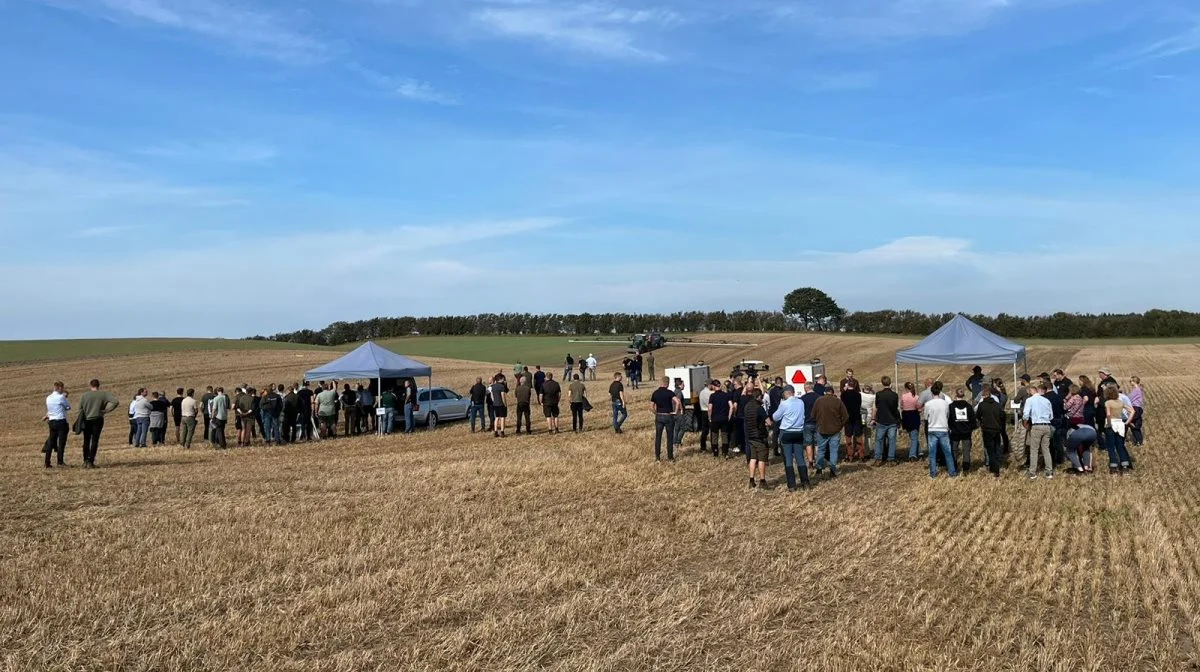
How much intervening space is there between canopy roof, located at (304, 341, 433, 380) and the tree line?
2205 inches

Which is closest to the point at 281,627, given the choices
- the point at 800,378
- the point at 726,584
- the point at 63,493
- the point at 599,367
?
the point at 726,584

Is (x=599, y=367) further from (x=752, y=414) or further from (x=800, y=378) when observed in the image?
(x=752, y=414)

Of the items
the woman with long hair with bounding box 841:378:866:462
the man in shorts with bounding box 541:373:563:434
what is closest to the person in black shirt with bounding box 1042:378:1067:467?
the woman with long hair with bounding box 841:378:866:462

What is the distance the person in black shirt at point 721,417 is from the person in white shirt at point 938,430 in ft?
11.3

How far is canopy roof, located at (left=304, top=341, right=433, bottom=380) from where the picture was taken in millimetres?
23297

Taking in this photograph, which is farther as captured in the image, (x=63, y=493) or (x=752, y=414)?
(x=752, y=414)

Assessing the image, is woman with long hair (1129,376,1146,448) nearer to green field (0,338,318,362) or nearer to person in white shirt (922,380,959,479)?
person in white shirt (922,380,959,479)

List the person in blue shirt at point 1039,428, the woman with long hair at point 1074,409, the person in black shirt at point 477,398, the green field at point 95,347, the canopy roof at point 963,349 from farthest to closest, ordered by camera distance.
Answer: the green field at point 95,347
the person in black shirt at point 477,398
the canopy roof at point 963,349
the woman with long hair at point 1074,409
the person in blue shirt at point 1039,428

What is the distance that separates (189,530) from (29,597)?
8.64ft

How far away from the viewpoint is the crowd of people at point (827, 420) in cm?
1353

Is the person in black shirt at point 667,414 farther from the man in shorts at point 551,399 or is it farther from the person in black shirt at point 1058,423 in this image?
the person in black shirt at point 1058,423

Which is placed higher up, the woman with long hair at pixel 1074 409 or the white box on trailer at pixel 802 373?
the white box on trailer at pixel 802 373

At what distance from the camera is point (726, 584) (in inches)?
307

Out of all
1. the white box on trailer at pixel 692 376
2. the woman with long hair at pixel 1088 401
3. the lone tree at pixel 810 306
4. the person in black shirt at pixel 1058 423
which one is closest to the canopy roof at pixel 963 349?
the white box on trailer at pixel 692 376
